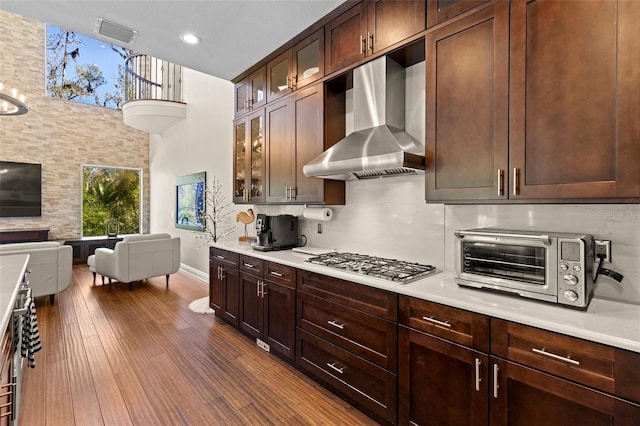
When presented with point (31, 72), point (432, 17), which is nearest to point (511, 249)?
point (432, 17)

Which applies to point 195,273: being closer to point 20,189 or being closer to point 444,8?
point 20,189

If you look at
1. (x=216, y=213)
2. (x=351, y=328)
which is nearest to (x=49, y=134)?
(x=216, y=213)

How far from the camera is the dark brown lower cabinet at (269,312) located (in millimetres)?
2557

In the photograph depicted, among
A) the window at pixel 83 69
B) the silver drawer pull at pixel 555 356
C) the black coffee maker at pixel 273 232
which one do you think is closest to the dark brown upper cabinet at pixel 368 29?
the black coffee maker at pixel 273 232

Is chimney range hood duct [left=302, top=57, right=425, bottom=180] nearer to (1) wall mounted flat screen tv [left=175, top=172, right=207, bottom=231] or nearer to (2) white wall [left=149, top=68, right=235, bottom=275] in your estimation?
(2) white wall [left=149, top=68, right=235, bottom=275]

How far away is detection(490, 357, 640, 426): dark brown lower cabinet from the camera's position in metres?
1.14

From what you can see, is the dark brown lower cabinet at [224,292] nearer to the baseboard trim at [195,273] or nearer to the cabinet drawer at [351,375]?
the cabinet drawer at [351,375]

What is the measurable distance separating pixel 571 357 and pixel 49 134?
30.9ft

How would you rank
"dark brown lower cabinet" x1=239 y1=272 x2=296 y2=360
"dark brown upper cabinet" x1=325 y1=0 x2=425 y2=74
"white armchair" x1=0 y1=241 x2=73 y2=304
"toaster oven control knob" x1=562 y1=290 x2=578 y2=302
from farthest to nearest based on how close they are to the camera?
1. "white armchair" x1=0 y1=241 x2=73 y2=304
2. "dark brown lower cabinet" x1=239 y1=272 x2=296 y2=360
3. "dark brown upper cabinet" x1=325 y1=0 x2=425 y2=74
4. "toaster oven control knob" x1=562 y1=290 x2=578 y2=302

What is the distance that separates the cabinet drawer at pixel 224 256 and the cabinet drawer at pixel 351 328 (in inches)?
44.9

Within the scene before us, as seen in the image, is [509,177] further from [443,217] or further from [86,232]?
[86,232]

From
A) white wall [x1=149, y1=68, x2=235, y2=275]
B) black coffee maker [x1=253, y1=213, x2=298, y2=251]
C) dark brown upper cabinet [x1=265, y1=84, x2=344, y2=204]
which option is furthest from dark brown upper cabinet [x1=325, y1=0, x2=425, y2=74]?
white wall [x1=149, y1=68, x2=235, y2=275]

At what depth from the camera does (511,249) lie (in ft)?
5.18

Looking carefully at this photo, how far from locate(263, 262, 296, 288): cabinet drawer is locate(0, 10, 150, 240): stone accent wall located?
6.91 meters
